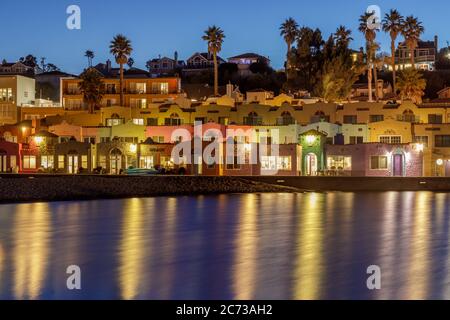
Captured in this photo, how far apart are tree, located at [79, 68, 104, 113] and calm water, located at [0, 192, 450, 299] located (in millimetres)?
40351

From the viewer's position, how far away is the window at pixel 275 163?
6072 cm

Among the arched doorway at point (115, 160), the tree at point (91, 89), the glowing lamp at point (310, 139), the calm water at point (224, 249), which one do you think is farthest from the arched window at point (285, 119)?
the calm water at point (224, 249)

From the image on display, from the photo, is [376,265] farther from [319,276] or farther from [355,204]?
[355,204]

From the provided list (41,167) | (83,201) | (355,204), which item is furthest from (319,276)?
(41,167)

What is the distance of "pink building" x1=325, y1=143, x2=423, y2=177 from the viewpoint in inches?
2356

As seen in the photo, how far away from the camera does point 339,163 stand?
61.2 metres

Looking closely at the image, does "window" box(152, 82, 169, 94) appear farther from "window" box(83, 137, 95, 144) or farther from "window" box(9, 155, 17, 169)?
"window" box(9, 155, 17, 169)

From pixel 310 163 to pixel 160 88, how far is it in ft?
103

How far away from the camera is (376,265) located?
21.8 m

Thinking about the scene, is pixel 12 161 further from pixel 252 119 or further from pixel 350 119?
pixel 350 119

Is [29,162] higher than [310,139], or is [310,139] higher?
[310,139]

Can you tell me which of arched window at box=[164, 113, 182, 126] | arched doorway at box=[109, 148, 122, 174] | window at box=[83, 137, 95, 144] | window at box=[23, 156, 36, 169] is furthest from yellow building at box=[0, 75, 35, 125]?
arched doorway at box=[109, 148, 122, 174]

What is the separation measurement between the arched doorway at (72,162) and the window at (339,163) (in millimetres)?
21703

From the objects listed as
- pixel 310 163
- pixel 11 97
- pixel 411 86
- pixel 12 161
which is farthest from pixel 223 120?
pixel 11 97
